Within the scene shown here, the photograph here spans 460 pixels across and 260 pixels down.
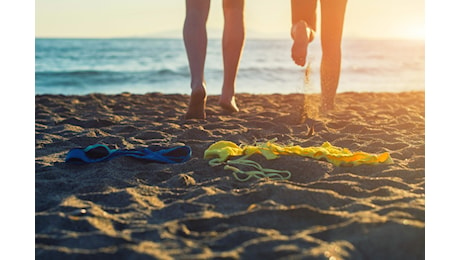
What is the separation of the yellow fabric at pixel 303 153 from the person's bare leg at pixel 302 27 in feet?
2.75

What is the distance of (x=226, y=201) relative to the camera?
2.01 metres

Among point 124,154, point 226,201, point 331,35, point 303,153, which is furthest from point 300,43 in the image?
point 226,201

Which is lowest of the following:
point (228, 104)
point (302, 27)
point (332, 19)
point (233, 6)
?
point (228, 104)

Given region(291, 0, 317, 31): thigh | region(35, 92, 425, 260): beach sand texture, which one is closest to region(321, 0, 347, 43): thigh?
region(291, 0, 317, 31): thigh

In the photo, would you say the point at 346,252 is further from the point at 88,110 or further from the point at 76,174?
the point at 88,110

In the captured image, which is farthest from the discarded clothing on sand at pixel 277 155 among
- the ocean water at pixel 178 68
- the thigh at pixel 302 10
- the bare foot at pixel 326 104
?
the ocean water at pixel 178 68

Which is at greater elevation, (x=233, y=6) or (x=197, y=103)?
(x=233, y=6)

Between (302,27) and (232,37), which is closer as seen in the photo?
(302,27)

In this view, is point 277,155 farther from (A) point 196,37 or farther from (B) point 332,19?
(B) point 332,19

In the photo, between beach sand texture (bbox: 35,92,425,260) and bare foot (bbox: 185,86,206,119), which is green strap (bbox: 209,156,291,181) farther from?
Result: bare foot (bbox: 185,86,206,119)

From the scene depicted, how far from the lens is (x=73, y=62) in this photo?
13.7 m

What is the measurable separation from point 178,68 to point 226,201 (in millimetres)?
11234

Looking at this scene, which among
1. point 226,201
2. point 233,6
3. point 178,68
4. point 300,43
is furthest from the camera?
point 178,68

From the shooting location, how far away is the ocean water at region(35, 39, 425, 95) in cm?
Result: 921
